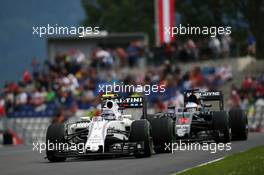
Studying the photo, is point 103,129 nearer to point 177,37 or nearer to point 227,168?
point 227,168

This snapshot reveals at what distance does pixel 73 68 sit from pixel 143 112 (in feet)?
63.3

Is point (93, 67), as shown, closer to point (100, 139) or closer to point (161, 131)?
point (161, 131)

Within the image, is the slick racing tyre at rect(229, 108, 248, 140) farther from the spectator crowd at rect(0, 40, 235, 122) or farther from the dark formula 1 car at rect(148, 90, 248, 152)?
the spectator crowd at rect(0, 40, 235, 122)

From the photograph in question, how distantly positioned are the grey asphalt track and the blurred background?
10.0m

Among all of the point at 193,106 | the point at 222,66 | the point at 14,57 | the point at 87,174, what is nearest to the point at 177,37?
the point at 14,57

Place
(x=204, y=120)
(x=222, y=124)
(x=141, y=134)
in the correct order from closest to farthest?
(x=141, y=134) < (x=222, y=124) < (x=204, y=120)

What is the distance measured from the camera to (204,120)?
26.8m

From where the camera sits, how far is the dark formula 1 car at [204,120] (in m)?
25.9

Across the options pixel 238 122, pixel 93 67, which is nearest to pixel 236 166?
pixel 238 122

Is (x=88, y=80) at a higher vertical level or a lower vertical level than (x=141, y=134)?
higher

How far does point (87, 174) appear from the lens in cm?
1839

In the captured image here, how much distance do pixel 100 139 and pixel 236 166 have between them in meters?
4.54

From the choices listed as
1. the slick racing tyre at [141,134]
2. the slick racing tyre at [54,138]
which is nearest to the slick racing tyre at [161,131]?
the slick racing tyre at [141,134]

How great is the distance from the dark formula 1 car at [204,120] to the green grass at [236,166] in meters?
3.54
